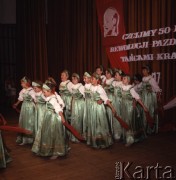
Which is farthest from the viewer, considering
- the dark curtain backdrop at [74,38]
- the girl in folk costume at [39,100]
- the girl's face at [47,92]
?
the dark curtain backdrop at [74,38]

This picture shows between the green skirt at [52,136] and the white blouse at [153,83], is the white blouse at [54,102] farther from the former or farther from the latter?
the white blouse at [153,83]

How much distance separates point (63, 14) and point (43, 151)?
6.11m

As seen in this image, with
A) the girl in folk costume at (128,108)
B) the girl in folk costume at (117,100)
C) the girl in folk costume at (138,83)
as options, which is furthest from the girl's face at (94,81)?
the girl in folk costume at (138,83)

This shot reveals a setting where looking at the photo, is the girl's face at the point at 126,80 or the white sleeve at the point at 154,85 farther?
the white sleeve at the point at 154,85

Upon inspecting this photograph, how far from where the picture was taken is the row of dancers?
454 cm

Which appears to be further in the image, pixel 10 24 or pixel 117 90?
pixel 10 24

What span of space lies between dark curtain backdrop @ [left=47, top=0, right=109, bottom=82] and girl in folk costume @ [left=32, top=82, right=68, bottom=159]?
3.88m

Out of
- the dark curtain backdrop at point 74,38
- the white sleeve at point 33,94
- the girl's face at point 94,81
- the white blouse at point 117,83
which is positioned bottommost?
the white sleeve at point 33,94

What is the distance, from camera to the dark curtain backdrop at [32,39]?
10.1 m

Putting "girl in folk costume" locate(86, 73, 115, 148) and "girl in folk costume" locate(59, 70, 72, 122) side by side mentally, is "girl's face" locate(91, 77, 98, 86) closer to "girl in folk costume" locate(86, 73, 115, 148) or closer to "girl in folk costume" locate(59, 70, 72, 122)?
"girl in folk costume" locate(86, 73, 115, 148)

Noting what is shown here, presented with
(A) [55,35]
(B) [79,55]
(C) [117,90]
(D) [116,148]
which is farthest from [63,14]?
(D) [116,148]

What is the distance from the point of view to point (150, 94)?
20.4ft

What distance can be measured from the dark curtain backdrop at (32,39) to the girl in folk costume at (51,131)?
228 inches

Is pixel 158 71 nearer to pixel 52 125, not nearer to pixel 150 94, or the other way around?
pixel 150 94
